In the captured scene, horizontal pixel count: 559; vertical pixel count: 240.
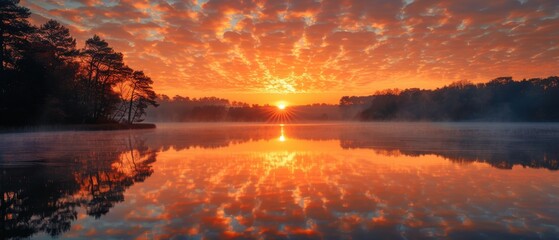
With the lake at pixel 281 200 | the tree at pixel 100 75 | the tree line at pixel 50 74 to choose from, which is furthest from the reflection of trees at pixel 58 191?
the tree at pixel 100 75

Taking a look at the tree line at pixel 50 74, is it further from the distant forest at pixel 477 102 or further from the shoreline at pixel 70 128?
the distant forest at pixel 477 102

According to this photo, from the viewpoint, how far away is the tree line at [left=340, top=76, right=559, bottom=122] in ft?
416

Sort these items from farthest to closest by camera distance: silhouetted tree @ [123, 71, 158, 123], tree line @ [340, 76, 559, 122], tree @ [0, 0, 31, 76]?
tree line @ [340, 76, 559, 122]
silhouetted tree @ [123, 71, 158, 123]
tree @ [0, 0, 31, 76]

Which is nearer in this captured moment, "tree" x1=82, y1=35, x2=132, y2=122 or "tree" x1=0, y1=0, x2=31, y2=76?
"tree" x1=0, y1=0, x2=31, y2=76

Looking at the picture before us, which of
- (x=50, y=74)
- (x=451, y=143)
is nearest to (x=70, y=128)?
(x=50, y=74)

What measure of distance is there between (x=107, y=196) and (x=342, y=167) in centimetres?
931

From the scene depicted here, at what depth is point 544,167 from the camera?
15008 mm

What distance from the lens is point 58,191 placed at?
33.8 feet

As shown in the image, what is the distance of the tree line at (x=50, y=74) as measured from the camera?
45.3 m

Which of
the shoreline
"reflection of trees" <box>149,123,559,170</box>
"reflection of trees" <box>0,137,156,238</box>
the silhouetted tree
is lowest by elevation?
"reflection of trees" <box>0,137,156,238</box>

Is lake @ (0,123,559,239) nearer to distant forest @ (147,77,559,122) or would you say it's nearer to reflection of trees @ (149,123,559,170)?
reflection of trees @ (149,123,559,170)

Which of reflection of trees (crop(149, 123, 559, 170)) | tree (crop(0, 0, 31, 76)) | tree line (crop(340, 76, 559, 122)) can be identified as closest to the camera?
reflection of trees (crop(149, 123, 559, 170))

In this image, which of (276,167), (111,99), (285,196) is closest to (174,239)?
(285,196)

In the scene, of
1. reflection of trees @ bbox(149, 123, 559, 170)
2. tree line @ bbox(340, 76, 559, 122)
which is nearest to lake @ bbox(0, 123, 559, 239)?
reflection of trees @ bbox(149, 123, 559, 170)
